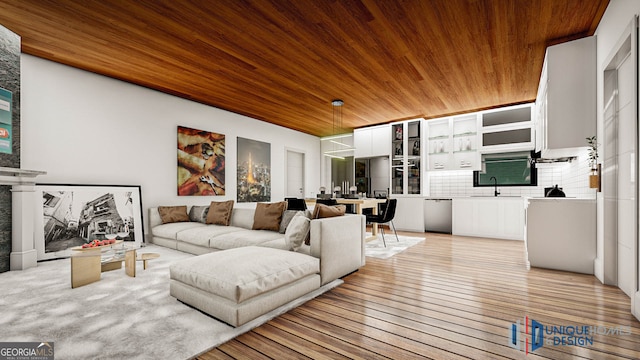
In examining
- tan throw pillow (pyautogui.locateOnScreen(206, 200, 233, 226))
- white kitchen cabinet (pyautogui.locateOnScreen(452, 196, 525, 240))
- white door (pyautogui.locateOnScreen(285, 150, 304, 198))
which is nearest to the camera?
tan throw pillow (pyautogui.locateOnScreen(206, 200, 233, 226))

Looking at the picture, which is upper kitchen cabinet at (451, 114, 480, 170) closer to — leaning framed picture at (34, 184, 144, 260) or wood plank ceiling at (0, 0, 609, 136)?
wood plank ceiling at (0, 0, 609, 136)

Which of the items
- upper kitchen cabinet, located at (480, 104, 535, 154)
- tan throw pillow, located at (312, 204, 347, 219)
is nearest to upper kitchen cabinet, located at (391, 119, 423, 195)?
upper kitchen cabinet, located at (480, 104, 535, 154)

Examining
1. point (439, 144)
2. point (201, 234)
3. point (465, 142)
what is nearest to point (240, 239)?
point (201, 234)

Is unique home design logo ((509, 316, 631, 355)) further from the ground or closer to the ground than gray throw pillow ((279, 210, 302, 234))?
closer to the ground

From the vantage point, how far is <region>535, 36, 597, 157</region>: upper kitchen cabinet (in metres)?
3.23

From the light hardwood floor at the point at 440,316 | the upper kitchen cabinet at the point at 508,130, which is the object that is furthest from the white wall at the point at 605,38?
the upper kitchen cabinet at the point at 508,130

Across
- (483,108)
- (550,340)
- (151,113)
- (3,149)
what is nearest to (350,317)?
(550,340)

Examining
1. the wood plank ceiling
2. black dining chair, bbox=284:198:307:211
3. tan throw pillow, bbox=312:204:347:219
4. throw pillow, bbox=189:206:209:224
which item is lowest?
throw pillow, bbox=189:206:209:224

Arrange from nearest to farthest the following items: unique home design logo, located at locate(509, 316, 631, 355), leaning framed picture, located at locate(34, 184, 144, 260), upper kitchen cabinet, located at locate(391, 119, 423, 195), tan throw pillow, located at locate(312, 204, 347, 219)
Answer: unique home design logo, located at locate(509, 316, 631, 355), tan throw pillow, located at locate(312, 204, 347, 219), leaning framed picture, located at locate(34, 184, 144, 260), upper kitchen cabinet, located at locate(391, 119, 423, 195)

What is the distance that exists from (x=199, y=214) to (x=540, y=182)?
6.76m

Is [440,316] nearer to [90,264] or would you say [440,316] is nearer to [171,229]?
[90,264]

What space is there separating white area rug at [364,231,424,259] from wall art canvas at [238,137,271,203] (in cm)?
305

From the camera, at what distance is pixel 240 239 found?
3537mm

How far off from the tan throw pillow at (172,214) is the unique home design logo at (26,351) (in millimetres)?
3187
